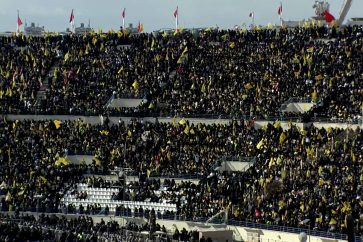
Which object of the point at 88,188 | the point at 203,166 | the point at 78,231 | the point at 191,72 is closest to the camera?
the point at 78,231

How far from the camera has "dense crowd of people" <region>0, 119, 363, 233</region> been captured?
6994 cm

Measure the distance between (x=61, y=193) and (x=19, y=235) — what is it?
64.7 ft

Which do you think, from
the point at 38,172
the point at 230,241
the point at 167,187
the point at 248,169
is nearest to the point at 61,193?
the point at 38,172

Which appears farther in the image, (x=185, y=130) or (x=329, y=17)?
(x=329, y=17)

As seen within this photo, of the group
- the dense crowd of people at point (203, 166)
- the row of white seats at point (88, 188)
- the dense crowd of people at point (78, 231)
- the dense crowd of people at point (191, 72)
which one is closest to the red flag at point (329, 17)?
the dense crowd of people at point (191, 72)

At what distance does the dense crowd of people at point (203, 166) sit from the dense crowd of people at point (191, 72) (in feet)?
10.1

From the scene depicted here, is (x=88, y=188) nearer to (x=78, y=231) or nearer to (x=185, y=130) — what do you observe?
(x=185, y=130)

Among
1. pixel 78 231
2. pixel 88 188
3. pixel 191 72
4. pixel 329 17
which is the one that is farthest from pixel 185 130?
pixel 78 231

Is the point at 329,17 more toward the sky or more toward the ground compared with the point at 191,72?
more toward the sky

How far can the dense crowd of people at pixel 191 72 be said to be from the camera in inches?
3420

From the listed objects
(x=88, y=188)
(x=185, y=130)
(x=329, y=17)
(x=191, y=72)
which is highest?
(x=329, y=17)

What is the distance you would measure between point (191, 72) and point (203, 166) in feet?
53.6

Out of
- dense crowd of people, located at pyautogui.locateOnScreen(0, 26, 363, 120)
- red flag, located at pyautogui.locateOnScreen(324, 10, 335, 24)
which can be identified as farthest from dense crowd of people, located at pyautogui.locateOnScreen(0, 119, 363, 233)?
red flag, located at pyautogui.locateOnScreen(324, 10, 335, 24)

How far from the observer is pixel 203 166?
81.4m
